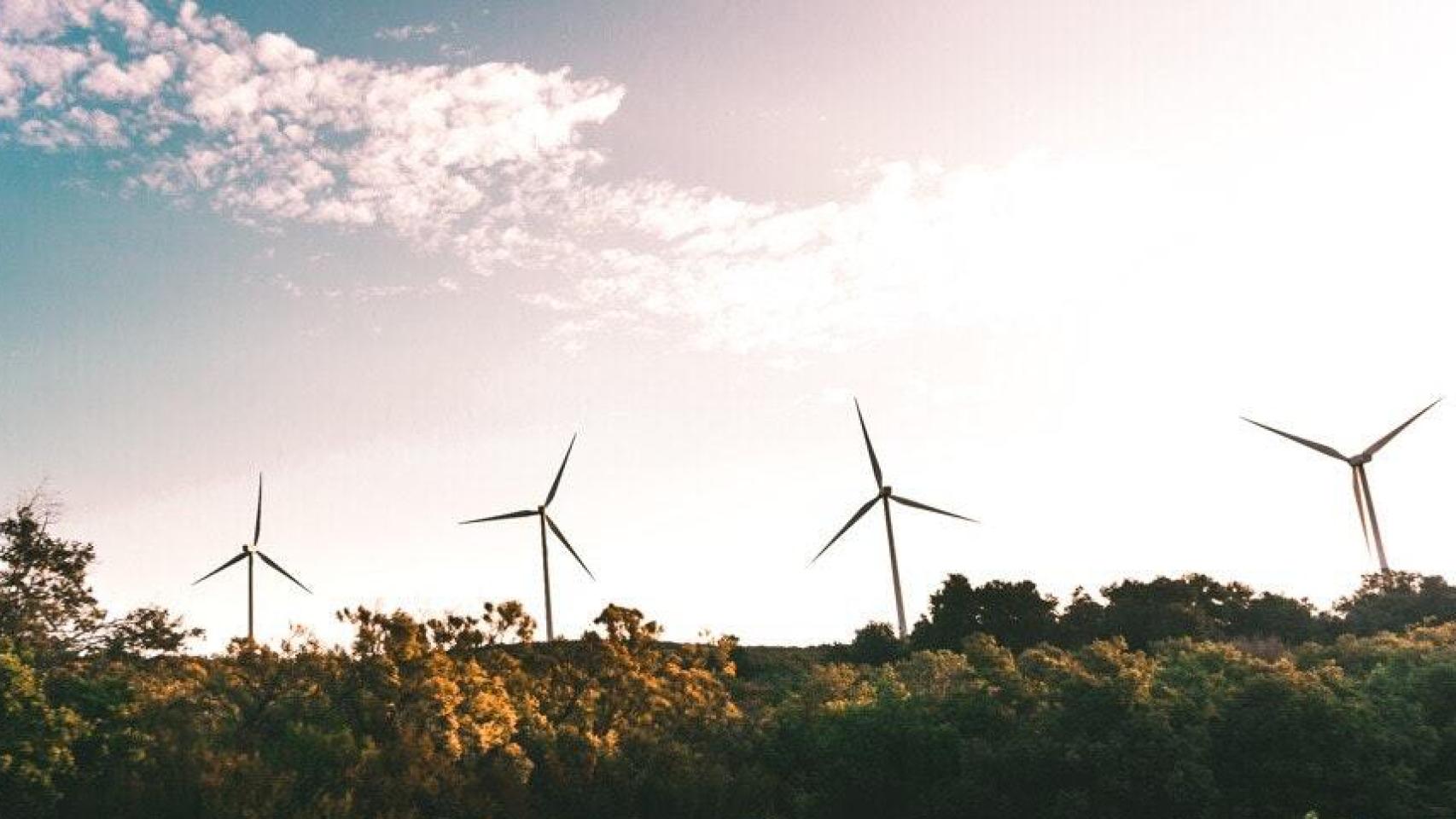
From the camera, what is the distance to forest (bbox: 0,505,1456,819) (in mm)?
35594

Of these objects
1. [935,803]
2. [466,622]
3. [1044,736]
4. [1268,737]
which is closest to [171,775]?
[466,622]

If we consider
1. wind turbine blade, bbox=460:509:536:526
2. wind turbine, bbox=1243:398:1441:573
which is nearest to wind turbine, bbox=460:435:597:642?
wind turbine blade, bbox=460:509:536:526

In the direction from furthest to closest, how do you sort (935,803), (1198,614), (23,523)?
(1198,614), (23,523), (935,803)

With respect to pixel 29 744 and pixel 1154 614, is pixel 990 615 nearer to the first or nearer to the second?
pixel 1154 614

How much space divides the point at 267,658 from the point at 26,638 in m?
10.00

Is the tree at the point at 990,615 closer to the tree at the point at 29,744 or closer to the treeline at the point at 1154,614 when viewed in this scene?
the treeline at the point at 1154,614

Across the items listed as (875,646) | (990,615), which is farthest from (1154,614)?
(875,646)

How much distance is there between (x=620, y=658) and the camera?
44.2 metres

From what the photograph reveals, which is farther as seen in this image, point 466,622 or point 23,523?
point 23,523

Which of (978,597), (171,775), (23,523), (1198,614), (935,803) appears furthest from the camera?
(978,597)

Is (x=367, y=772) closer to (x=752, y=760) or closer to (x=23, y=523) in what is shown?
(x=752, y=760)

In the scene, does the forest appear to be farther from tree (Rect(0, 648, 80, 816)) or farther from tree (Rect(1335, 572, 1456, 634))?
tree (Rect(1335, 572, 1456, 634))

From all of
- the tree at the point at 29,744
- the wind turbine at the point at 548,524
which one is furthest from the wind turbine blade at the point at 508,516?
the tree at the point at 29,744

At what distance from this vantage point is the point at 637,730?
43.6m
